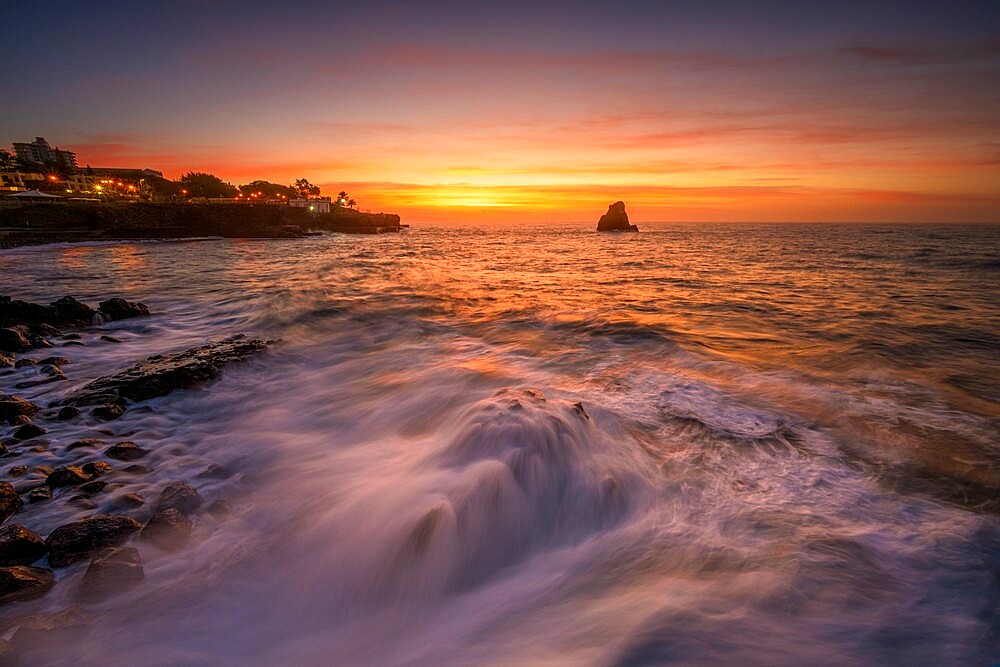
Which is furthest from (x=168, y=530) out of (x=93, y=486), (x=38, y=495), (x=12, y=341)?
(x=12, y=341)

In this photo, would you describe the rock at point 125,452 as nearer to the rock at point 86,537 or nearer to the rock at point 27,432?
the rock at point 27,432

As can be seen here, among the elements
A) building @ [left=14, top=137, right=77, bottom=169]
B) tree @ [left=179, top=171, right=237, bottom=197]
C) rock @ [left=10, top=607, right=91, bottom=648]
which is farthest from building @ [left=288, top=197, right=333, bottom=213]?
rock @ [left=10, top=607, right=91, bottom=648]

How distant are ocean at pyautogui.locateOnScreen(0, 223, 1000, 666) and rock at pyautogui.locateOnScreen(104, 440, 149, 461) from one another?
0.53 feet

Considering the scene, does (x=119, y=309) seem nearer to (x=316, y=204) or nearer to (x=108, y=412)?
(x=108, y=412)

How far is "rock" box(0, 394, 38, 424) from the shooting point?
19.1ft

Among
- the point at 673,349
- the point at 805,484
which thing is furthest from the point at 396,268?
the point at 805,484

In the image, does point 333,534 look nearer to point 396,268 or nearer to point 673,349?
point 673,349

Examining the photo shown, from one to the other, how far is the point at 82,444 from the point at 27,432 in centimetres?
93

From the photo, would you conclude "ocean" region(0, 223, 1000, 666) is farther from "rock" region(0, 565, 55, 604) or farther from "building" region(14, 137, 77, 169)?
"building" region(14, 137, 77, 169)

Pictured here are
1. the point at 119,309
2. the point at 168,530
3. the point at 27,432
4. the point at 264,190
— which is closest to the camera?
the point at 168,530

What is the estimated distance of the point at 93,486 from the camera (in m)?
4.44

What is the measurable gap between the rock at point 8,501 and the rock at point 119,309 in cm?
1060

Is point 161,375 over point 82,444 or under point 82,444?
over

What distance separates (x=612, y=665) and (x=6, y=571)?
14.9 feet
